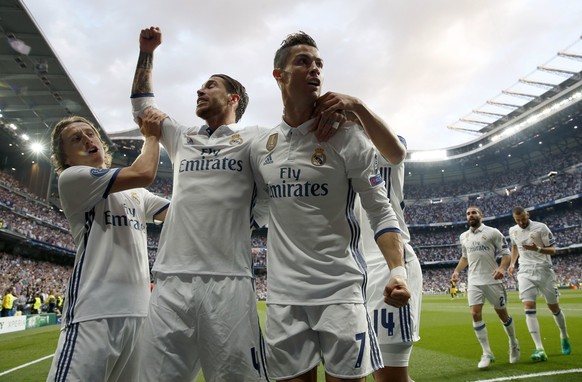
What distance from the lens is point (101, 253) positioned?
278 centimetres

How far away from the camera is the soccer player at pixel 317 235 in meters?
2.11

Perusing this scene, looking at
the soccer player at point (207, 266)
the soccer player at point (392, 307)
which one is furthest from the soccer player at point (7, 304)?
the soccer player at point (392, 307)

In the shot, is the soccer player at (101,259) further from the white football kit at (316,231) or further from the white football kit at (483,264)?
the white football kit at (483,264)

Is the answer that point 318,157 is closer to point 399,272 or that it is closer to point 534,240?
point 399,272

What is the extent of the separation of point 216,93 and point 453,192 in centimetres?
6207

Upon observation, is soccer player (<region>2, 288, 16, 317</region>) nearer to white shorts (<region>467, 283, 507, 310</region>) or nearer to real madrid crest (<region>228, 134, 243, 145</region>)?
white shorts (<region>467, 283, 507, 310</region>)

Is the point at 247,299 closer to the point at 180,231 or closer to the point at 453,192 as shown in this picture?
the point at 180,231

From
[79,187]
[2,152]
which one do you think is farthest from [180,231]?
[2,152]

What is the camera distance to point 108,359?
2.53 m

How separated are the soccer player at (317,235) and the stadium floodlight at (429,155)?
5624 centimetres

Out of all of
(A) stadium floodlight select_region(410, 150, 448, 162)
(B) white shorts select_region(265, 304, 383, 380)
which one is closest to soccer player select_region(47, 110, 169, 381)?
(B) white shorts select_region(265, 304, 383, 380)

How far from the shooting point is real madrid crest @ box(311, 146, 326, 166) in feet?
7.75

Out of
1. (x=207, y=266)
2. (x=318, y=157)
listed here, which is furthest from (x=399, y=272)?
(x=207, y=266)

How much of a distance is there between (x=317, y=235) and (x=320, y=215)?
112mm
